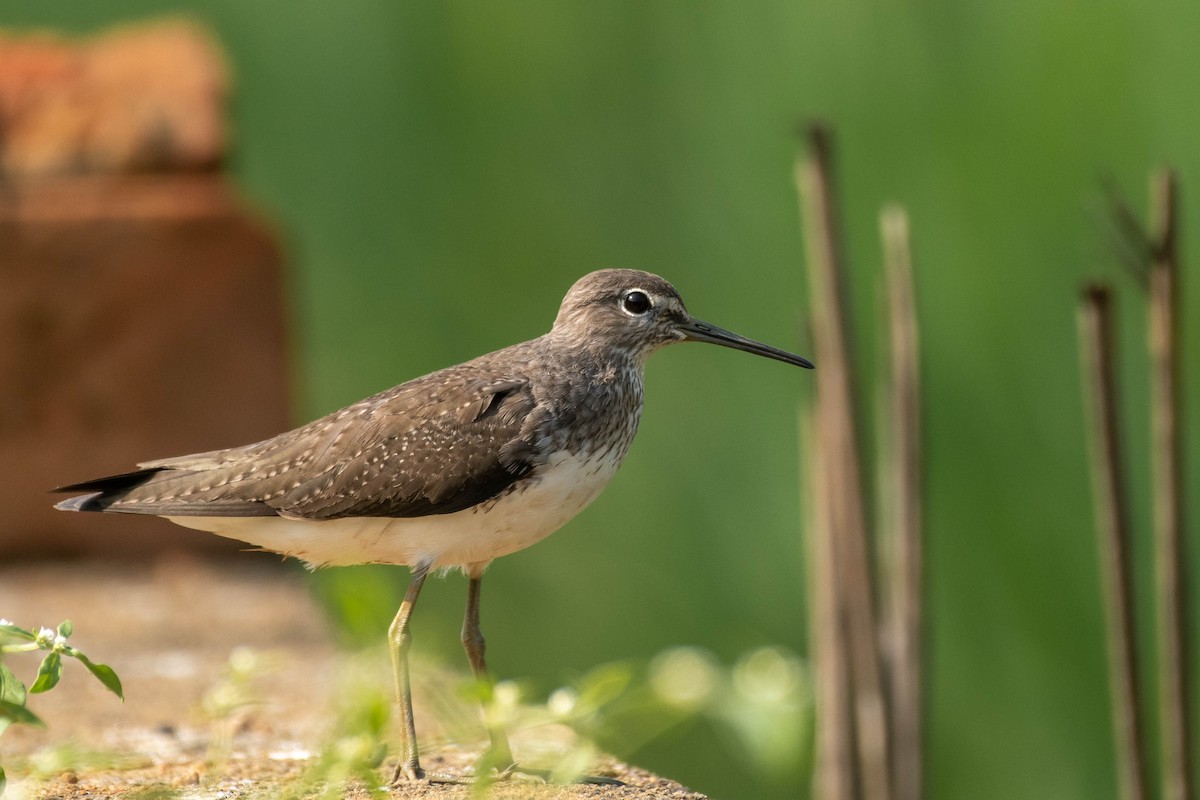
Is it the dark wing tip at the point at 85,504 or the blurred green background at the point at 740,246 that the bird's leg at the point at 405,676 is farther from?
the blurred green background at the point at 740,246

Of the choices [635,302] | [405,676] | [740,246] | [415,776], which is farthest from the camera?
[740,246]

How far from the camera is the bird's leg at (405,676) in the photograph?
9.37 feet

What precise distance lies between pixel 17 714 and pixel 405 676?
118cm

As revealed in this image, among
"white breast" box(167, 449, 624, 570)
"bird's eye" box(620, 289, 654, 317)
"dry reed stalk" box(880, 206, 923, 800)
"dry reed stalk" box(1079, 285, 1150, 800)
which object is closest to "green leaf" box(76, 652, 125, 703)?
"white breast" box(167, 449, 624, 570)

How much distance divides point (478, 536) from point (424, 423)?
30cm

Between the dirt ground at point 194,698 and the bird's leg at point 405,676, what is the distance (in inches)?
2.9

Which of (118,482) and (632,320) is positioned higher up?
(632,320)

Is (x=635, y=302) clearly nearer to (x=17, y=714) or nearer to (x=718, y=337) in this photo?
(x=718, y=337)

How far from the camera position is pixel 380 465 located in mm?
3074

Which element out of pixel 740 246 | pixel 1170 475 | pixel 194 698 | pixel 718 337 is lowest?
pixel 194 698

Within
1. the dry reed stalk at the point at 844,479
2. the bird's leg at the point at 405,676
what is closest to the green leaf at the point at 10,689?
the bird's leg at the point at 405,676

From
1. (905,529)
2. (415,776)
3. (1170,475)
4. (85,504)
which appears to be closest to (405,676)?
(415,776)

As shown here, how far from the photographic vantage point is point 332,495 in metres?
3.10

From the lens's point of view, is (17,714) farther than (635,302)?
No
